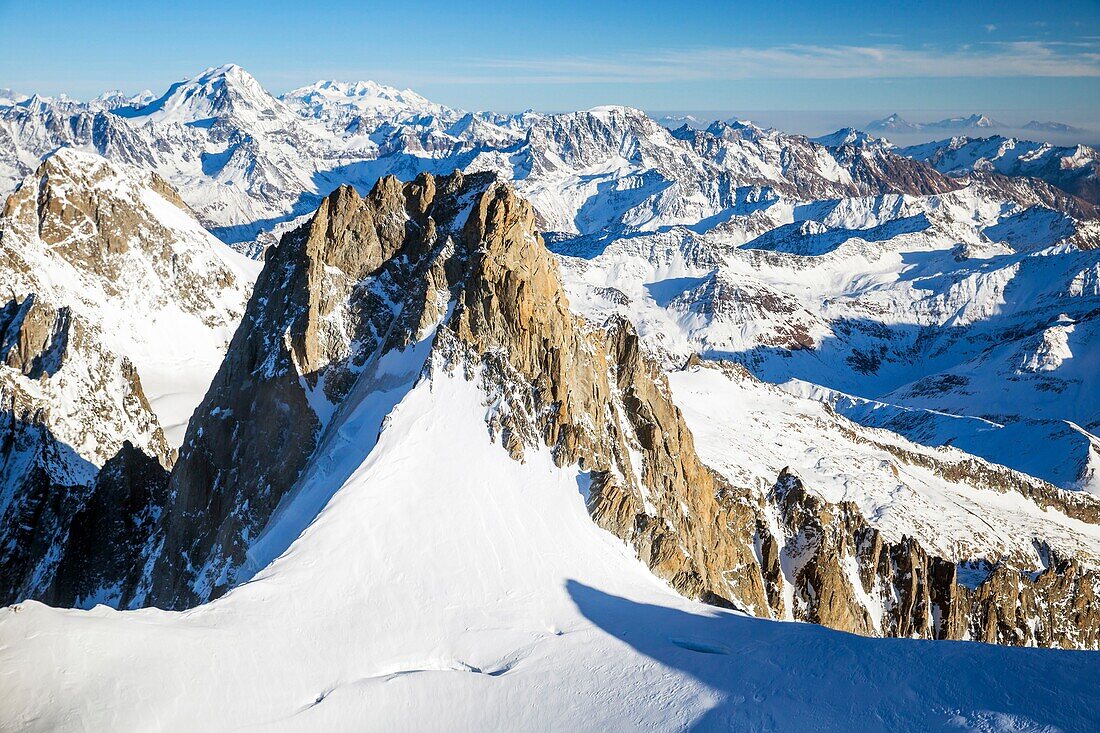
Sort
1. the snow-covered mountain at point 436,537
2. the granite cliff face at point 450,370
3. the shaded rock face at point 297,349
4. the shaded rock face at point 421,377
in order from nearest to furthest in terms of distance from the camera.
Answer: the snow-covered mountain at point 436,537, the granite cliff face at point 450,370, the shaded rock face at point 421,377, the shaded rock face at point 297,349

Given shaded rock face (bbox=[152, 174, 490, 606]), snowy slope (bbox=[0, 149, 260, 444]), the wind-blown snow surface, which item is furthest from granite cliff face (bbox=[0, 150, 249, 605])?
the wind-blown snow surface

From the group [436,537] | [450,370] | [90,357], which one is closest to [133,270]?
[90,357]

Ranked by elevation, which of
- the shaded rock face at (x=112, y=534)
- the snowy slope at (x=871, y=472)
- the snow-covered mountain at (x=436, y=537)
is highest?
the snow-covered mountain at (x=436, y=537)

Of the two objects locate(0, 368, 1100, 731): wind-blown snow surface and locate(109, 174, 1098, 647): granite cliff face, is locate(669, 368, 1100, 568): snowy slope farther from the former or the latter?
locate(0, 368, 1100, 731): wind-blown snow surface

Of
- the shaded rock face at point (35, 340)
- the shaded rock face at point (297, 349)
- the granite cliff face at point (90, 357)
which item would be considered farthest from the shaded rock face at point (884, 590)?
the shaded rock face at point (35, 340)

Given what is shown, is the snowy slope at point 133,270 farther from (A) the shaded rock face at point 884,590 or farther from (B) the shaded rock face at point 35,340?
(A) the shaded rock face at point 884,590

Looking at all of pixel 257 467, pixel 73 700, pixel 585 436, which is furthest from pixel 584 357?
pixel 73 700

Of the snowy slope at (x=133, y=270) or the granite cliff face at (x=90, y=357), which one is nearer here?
the granite cliff face at (x=90, y=357)

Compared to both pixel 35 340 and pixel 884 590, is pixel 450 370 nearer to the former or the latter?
pixel 884 590

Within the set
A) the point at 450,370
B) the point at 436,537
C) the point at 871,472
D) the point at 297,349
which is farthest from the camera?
the point at 871,472
